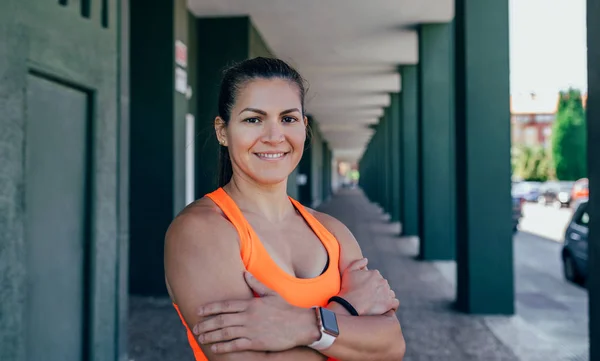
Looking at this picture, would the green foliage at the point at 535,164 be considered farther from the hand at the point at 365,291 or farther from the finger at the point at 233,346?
the finger at the point at 233,346

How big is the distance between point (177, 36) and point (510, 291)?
4499 millimetres

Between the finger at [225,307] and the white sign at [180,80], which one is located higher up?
the white sign at [180,80]

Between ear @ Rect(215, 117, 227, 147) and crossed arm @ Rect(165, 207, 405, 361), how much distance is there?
0.29 meters

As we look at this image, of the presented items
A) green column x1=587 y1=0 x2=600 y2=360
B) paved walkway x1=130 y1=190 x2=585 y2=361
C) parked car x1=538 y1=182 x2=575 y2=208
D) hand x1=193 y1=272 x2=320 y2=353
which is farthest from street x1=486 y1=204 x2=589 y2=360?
parked car x1=538 y1=182 x2=575 y2=208

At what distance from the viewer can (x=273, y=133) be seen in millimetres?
1399

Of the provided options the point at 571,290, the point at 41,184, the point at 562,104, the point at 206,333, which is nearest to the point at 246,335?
the point at 206,333

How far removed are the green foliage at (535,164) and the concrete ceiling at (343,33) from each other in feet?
132

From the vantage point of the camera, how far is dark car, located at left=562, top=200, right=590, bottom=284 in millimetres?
6715

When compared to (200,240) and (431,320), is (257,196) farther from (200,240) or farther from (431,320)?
(431,320)

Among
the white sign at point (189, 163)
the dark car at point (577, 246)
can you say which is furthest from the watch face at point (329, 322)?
the dark car at point (577, 246)

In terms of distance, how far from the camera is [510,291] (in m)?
5.51

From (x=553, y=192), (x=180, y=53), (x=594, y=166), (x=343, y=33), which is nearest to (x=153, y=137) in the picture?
(x=180, y=53)

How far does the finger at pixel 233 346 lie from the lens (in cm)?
120

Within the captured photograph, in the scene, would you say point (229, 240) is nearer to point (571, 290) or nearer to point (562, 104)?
point (571, 290)
